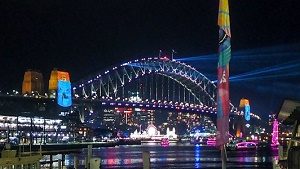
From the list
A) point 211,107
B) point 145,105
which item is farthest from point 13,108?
point 211,107

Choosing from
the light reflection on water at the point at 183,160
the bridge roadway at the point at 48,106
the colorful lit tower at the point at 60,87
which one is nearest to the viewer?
the light reflection on water at the point at 183,160

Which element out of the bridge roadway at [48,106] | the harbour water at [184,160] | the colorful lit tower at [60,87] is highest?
the colorful lit tower at [60,87]

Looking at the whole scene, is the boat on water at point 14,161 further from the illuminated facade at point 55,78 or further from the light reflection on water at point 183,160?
the illuminated facade at point 55,78

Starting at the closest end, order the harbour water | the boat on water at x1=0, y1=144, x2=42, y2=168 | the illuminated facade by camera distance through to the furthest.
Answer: the boat on water at x1=0, y1=144, x2=42, y2=168, the harbour water, the illuminated facade

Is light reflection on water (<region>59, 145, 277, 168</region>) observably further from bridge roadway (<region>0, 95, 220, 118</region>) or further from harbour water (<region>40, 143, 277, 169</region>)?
bridge roadway (<region>0, 95, 220, 118</region>)

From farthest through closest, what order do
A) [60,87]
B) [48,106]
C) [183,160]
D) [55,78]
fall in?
[55,78]
[48,106]
[60,87]
[183,160]

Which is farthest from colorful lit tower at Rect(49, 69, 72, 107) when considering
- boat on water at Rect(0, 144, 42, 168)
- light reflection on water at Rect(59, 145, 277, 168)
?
boat on water at Rect(0, 144, 42, 168)

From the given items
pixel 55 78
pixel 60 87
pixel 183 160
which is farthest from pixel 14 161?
pixel 55 78

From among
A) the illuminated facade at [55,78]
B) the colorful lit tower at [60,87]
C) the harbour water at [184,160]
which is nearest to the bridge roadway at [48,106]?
the colorful lit tower at [60,87]

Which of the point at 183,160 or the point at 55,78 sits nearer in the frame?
the point at 183,160

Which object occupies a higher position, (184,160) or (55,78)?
(55,78)

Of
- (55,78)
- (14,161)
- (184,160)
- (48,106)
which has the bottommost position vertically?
(184,160)

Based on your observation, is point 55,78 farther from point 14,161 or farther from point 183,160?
point 14,161

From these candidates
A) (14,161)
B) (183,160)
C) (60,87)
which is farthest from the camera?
(60,87)
